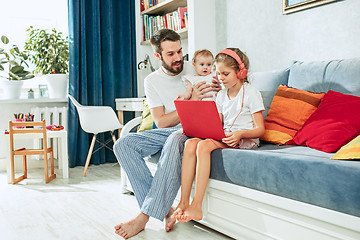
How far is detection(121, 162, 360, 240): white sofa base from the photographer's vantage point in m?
1.18

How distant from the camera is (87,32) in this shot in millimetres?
3697

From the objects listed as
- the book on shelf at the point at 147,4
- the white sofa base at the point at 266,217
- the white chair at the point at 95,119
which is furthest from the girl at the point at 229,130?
the book on shelf at the point at 147,4

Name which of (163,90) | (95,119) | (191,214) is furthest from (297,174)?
(95,119)

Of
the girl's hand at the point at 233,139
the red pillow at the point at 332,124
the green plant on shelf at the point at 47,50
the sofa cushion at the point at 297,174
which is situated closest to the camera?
the sofa cushion at the point at 297,174

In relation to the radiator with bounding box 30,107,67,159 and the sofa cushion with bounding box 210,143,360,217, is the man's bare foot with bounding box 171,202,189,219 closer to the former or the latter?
the sofa cushion with bounding box 210,143,360,217

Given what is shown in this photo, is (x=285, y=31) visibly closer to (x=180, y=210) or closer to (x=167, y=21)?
(x=167, y=21)

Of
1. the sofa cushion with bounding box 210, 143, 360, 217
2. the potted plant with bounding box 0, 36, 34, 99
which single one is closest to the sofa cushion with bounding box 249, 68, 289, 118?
the sofa cushion with bounding box 210, 143, 360, 217

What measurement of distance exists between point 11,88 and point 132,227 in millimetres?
2438

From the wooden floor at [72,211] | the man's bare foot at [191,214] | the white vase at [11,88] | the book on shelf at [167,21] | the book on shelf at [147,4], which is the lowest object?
the wooden floor at [72,211]

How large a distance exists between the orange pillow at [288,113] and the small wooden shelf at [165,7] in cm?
182

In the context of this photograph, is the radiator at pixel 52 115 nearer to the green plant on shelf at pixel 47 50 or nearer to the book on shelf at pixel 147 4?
the green plant on shelf at pixel 47 50

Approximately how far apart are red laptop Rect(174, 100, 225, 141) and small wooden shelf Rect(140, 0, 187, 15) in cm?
191

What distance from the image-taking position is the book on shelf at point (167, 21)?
10.6ft

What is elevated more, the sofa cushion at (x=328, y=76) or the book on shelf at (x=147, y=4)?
the book on shelf at (x=147, y=4)
